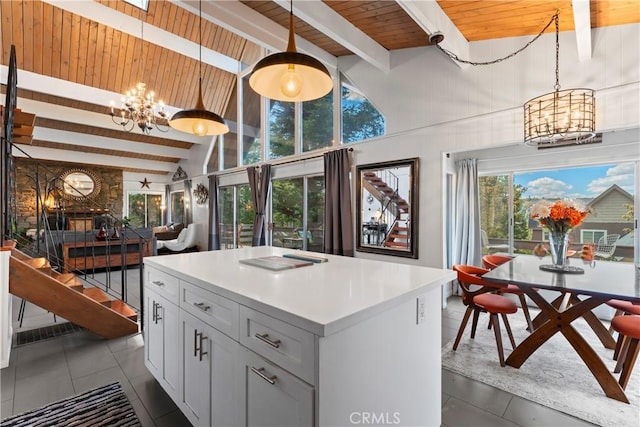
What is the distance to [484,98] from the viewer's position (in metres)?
3.37

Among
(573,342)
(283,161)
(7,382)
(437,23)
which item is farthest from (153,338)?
(283,161)

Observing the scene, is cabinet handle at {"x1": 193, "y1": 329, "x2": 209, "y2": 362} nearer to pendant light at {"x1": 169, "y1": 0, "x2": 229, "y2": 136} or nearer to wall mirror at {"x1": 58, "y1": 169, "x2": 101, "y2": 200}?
pendant light at {"x1": 169, "y1": 0, "x2": 229, "y2": 136}

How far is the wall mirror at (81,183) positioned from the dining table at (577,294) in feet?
35.9

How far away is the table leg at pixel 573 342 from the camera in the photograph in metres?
2.07

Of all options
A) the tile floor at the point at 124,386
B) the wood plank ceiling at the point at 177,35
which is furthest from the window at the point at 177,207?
the tile floor at the point at 124,386

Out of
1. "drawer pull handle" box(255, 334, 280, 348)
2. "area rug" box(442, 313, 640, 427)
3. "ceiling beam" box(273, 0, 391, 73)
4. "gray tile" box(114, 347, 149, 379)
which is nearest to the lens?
"drawer pull handle" box(255, 334, 280, 348)

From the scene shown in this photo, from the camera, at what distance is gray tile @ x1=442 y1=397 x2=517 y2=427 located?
1.83m

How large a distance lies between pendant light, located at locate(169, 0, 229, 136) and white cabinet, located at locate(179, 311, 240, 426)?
56.4 inches

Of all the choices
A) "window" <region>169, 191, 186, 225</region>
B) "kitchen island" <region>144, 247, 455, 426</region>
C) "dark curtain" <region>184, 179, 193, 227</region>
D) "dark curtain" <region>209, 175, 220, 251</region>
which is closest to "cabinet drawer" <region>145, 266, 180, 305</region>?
"kitchen island" <region>144, 247, 455, 426</region>

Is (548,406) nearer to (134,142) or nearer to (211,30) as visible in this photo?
(211,30)

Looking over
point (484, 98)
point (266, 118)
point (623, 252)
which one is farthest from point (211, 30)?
point (623, 252)

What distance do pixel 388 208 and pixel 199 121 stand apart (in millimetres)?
2804

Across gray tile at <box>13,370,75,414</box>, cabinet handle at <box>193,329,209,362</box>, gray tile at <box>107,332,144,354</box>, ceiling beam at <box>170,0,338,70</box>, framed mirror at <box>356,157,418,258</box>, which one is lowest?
gray tile at <box>13,370,75,414</box>

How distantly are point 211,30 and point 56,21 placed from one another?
2376 millimetres
